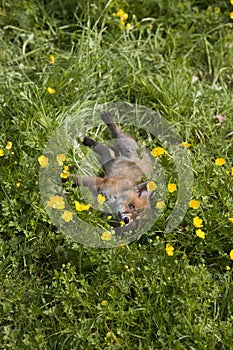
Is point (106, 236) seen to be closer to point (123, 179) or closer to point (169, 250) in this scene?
point (169, 250)

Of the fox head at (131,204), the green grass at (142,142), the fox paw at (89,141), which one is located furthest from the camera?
the fox paw at (89,141)

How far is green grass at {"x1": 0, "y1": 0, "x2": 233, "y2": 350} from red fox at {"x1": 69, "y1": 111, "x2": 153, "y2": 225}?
141 mm

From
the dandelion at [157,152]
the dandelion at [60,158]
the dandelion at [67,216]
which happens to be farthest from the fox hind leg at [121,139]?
the dandelion at [67,216]

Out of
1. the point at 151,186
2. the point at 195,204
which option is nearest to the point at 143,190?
the point at 151,186

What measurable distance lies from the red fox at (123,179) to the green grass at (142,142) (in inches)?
5.5

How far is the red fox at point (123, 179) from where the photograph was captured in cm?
343

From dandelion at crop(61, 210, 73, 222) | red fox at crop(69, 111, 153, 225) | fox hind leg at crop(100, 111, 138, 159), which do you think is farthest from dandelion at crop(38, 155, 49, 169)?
fox hind leg at crop(100, 111, 138, 159)

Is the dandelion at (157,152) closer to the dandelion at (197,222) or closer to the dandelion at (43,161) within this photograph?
the dandelion at (197,222)

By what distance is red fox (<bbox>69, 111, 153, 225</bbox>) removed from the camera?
3.43m

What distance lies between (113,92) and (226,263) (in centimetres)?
141

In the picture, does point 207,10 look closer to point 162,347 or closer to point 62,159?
point 62,159

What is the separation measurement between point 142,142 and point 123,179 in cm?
45

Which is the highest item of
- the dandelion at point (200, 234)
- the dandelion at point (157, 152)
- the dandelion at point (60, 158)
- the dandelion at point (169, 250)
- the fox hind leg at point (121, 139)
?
the dandelion at point (60, 158)

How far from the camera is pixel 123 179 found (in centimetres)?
354
